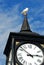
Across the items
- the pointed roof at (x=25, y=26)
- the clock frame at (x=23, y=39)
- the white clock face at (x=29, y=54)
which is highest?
the pointed roof at (x=25, y=26)

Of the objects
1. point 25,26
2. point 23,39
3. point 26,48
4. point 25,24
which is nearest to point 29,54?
point 26,48

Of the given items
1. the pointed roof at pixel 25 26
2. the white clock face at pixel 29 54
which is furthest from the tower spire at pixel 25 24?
the white clock face at pixel 29 54

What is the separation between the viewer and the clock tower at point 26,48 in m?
22.8

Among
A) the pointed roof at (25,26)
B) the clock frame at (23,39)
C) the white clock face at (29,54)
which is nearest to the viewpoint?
the white clock face at (29,54)

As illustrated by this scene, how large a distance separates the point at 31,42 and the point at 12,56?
1.56 m

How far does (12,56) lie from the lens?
22.8m

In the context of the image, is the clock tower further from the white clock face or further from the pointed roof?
the pointed roof

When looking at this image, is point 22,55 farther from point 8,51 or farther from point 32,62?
point 8,51

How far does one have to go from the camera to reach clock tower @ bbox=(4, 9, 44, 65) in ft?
74.8

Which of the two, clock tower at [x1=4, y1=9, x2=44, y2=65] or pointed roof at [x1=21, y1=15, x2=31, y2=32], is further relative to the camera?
pointed roof at [x1=21, y1=15, x2=31, y2=32]

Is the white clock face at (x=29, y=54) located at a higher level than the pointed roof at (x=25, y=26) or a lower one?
lower

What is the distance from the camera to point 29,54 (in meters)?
23.1

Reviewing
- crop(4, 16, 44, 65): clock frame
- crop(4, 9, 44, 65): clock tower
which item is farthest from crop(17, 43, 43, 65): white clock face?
crop(4, 16, 44, 65): clock frame

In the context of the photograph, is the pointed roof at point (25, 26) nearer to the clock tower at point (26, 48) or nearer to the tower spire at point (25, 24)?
the tower spire at point (25, 24)
